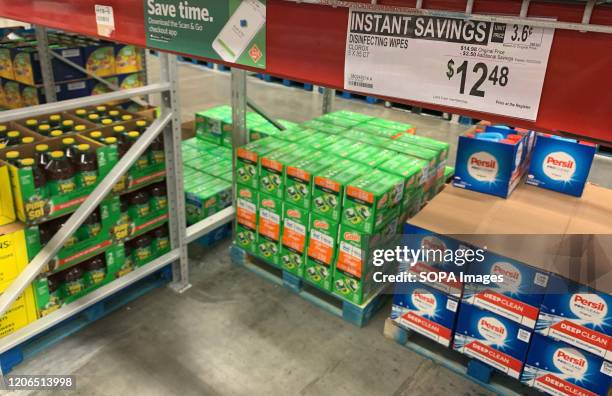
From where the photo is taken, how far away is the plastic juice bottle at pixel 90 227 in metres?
3.57

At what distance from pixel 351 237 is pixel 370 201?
38cm

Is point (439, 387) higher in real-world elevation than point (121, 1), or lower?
lower

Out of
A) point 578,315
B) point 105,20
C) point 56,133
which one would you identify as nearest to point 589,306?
point 578,315

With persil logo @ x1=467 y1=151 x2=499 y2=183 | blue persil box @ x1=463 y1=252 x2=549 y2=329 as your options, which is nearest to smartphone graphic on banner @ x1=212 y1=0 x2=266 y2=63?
blue persil box @ x1=463 y1=252 x2=549 y2=329

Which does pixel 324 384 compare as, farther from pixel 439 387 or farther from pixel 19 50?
pixel 19 50

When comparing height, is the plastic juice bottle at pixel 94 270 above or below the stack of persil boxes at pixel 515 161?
below

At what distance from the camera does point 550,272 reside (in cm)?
284

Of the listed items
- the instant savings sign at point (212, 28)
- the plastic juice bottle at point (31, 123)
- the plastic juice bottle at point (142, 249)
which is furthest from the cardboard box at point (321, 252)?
the plastic juice bottle at point (31, 123)

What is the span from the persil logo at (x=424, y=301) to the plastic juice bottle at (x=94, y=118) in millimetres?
2979

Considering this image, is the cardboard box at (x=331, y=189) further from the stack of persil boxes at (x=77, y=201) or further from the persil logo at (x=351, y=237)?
the stack of persil boxes at (x=77, y=201)

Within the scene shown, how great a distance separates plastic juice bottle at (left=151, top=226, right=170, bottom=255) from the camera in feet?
13.8

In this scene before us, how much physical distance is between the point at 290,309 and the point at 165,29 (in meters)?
2.77

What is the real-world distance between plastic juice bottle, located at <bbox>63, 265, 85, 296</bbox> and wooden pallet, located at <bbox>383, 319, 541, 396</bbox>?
244 cm

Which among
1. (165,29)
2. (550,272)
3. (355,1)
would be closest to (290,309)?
(550,272)
